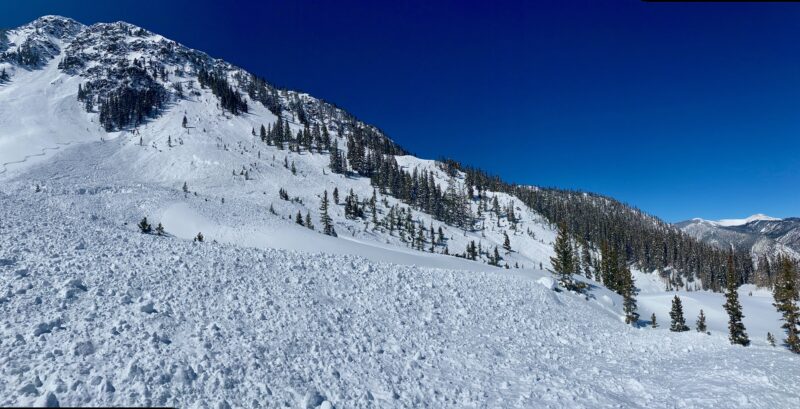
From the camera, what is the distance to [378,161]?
502 feet

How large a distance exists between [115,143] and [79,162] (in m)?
25.0

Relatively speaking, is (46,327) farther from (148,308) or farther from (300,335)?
(300,335)

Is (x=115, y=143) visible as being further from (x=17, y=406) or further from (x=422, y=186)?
(x=17, y=406)

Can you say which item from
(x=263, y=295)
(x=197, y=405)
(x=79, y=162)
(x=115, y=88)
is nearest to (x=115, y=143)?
(x=79, y=162)

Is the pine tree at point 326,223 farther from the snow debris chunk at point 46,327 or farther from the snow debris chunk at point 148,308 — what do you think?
the snow debris chunk at point 46,327

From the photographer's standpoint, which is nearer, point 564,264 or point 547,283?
point 547,283

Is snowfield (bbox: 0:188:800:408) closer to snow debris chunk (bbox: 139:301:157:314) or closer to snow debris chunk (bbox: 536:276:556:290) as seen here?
snow debris chunk (bbox: 139:301:157:314)

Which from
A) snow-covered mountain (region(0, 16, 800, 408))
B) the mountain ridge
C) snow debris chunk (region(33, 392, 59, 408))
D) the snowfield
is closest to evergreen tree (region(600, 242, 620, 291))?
snow-covered mountain (region(0, 16, 800, 408))

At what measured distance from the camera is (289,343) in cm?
1278

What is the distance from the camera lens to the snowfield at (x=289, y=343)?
9273 millimetres

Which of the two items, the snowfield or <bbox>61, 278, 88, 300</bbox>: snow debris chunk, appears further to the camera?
<bbox>61, 278, 88, 300</bbox>: snow debris chunk

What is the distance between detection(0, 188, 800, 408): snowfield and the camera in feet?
30.4

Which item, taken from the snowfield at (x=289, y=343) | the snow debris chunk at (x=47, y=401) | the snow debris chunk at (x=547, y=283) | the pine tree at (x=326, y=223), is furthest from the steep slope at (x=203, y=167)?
the snow debris chunk at (x=47, y=401)

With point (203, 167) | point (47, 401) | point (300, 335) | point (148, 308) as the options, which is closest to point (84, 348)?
point (47, 401)
